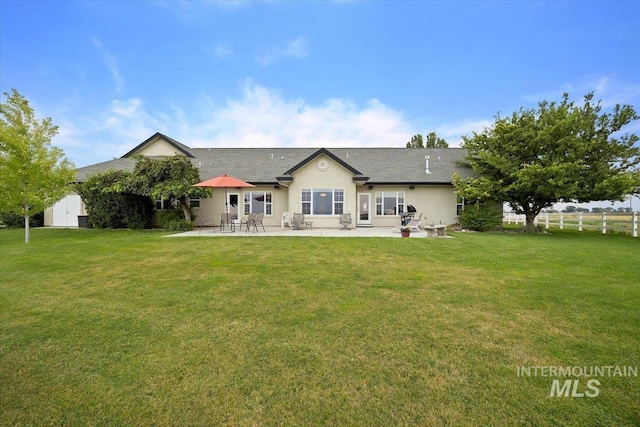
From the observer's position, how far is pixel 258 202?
20.0m

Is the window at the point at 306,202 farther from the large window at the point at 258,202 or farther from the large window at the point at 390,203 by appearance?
the large window at the point at 390,203

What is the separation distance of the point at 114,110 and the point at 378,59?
20239 millimetres

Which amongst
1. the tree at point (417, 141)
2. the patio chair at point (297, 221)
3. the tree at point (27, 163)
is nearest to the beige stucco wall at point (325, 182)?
the patio chair at point (297, 221)

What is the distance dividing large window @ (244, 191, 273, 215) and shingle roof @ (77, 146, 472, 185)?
3.04 ft

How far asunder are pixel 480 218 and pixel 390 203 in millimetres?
5586

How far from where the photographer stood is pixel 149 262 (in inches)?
325

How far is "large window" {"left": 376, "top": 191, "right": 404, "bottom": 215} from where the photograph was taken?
1984 cm

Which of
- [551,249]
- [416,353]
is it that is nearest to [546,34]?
[551,249]

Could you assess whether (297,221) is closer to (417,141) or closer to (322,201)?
(322,201)

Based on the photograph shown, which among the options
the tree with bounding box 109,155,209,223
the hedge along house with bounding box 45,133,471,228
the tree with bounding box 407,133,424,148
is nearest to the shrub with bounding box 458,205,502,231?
the hedge along house with bounding box 45,133,471,228

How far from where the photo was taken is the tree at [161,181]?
52.1 feet

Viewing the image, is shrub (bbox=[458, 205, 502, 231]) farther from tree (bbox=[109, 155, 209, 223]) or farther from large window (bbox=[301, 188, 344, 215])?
tree (bbox=[109, 155, 209, 223])

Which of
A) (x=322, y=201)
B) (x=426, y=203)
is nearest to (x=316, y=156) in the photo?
(x=322, y=201)

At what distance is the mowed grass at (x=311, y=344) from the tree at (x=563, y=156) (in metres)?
8.99
